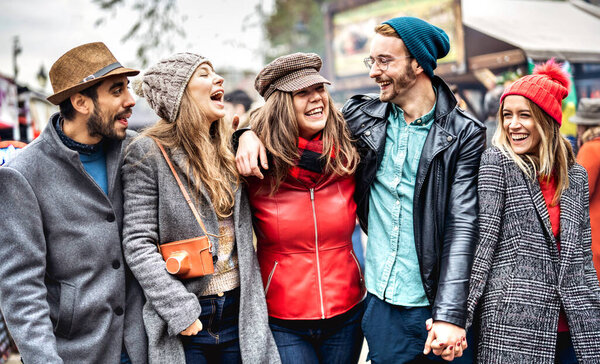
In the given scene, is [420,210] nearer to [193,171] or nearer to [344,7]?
[193,171]

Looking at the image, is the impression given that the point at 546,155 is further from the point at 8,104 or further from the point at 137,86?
the point at 8,104

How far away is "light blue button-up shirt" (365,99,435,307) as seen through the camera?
8.29ft

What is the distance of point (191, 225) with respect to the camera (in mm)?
2400

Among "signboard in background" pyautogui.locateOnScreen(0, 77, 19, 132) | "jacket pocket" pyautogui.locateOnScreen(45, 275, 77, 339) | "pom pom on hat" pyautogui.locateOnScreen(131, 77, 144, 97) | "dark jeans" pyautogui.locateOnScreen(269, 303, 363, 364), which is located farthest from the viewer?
"signboard in background" pyautogui.locateOnScreen(0, 77, 19, 132)

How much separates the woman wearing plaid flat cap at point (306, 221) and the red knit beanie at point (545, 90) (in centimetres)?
91

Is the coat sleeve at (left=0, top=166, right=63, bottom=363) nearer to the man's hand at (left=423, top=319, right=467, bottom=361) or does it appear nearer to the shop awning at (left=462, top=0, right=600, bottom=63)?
the man's hand at (left=423, top=319, right=467, bottom=361)

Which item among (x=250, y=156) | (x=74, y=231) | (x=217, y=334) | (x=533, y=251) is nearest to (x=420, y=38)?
(x=250, y=156)

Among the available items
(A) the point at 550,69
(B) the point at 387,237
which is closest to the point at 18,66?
(B) the point at 387,237

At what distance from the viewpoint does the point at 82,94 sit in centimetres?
241

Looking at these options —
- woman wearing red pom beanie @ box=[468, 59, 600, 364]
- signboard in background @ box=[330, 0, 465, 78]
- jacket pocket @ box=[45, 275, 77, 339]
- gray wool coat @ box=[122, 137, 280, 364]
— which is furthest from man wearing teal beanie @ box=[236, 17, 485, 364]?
signboard in background @ box=[330, 0, 465, 78]

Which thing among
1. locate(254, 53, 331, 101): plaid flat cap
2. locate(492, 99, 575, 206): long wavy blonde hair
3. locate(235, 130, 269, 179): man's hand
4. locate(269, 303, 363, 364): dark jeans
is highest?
locate(254, 53, 331, 101): plaid flat cap

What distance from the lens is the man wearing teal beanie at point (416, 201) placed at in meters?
2.40

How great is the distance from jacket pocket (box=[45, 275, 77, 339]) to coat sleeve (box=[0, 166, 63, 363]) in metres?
0.07

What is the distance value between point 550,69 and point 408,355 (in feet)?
5.49
